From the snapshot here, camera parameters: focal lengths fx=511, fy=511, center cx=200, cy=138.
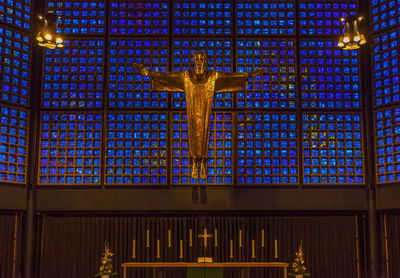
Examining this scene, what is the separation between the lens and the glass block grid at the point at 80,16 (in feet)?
45.1

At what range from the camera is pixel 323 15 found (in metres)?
14.0

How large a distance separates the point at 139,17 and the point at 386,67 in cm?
666

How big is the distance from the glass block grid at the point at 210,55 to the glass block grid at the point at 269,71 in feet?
0.97

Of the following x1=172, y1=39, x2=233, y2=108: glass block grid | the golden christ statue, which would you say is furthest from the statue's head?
x1=172, y1=39, x2=233, y2=108: glass block grid

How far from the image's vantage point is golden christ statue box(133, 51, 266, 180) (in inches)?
475

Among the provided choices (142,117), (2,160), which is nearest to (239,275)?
(142,117)

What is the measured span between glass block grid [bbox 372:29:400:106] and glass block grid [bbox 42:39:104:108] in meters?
7.23

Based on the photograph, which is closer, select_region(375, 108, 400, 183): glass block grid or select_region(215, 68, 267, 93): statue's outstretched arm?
select_region(215, 68, 267, 93): statue's outstretched arm

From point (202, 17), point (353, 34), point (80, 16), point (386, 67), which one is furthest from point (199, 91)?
point (386, 67)

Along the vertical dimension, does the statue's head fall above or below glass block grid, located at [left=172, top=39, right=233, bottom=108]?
below

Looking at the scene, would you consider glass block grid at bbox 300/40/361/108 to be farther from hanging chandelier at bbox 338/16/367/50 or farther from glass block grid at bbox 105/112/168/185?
glass block grid at bbox 105/112/168/185

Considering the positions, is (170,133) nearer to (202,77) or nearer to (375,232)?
(202,77)

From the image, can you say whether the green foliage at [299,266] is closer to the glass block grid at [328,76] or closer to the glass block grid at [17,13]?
the glass block grid at [328,76]

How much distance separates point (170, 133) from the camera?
13344 millimetres
